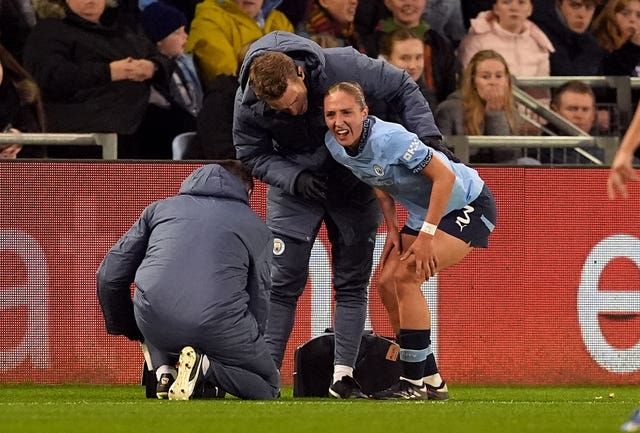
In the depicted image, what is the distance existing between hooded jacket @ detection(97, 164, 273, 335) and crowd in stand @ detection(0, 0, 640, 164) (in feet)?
7.88

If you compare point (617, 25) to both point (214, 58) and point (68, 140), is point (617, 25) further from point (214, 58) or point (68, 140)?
point (68, 140)

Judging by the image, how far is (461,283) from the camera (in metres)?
11.2

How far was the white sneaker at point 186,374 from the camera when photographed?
8297 mm

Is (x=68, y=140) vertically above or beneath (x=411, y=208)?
above

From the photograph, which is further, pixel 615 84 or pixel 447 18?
pixel 447 18

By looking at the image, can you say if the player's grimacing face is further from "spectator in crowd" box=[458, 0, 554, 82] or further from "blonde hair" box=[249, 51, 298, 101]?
"spectator in crowd" box=[458, 0, 554, 82]

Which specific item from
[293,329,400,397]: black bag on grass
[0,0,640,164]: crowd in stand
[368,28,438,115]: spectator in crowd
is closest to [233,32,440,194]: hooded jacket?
[293,329,400,397]: black bag on grass

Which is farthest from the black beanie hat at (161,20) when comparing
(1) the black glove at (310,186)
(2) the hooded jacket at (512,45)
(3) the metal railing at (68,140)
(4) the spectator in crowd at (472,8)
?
(1) the black glove at (310,186)

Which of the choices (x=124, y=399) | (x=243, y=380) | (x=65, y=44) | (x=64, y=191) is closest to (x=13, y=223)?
(x=64, y=191)

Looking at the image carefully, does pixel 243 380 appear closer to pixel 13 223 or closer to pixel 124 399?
pixel 124 399

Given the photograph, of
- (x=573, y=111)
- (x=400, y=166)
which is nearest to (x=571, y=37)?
(x=573, y=111)

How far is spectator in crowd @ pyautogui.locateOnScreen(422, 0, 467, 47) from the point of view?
42.7 ft

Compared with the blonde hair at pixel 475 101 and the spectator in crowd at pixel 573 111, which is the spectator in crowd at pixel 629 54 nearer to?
the spectator in crowd at pixel 573 111

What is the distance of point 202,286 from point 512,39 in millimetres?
5219
